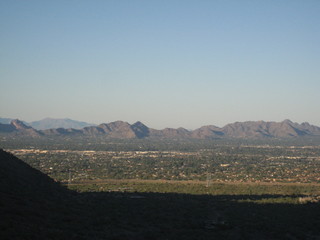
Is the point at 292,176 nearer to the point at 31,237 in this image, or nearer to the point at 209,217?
the point at 209,217

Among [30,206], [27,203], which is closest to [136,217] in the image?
[30,206]

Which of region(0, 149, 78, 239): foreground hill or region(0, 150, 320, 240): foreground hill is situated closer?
region(0, 149, 78, 239): foreground hill

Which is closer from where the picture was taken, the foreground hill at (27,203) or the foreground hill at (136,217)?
the foreground hill at (27,203)

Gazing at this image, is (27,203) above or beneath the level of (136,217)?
above

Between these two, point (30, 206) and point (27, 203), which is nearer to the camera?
point (30, 206)

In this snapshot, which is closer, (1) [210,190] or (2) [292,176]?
(1) [210,190]

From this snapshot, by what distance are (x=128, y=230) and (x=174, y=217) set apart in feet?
18.0

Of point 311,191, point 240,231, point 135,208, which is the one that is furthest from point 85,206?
point 311,191

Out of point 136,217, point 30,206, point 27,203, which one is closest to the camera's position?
point 30,206

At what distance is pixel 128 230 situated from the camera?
21578mm

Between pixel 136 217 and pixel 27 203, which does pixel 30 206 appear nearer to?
pixel 27 203

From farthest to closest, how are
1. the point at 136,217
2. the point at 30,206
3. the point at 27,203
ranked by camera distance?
the point at 136,217 → the point at 27,203 → the point at 30,206

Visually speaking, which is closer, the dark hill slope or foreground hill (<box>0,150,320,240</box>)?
the dark hill slope

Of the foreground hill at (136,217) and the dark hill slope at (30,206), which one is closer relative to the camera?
the dark hill slope at (30,206)
